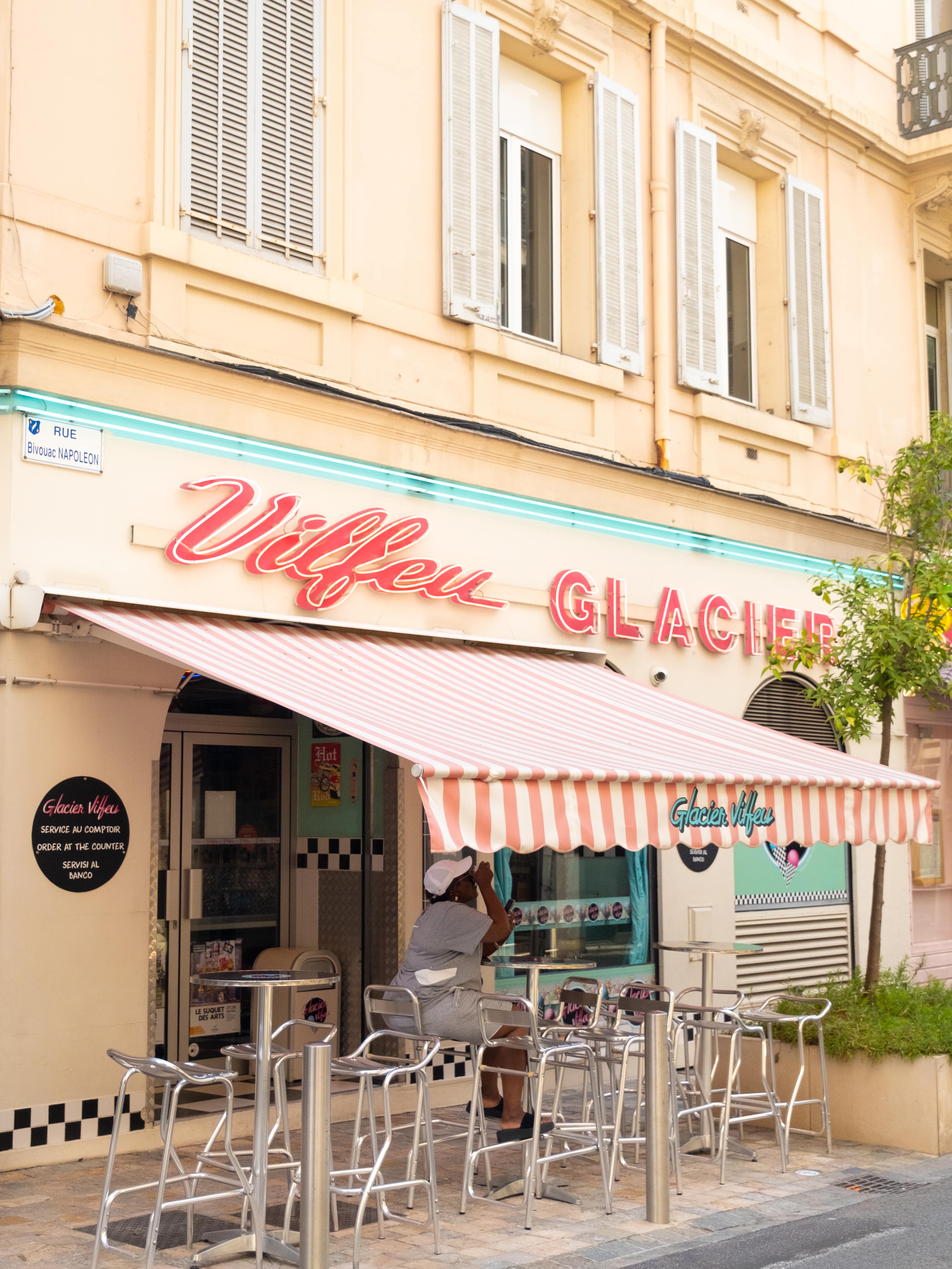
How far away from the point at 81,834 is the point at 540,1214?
292 cm

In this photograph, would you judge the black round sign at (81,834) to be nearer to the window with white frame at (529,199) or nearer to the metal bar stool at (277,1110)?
the metal bar stool at (277,1110)

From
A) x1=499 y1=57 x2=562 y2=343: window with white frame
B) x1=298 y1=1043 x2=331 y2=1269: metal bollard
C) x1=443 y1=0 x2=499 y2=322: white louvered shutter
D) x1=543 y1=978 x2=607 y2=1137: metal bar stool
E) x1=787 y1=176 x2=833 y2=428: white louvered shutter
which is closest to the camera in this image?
x1=298 y1=1043 x2=331 y2=1269: metal bollard

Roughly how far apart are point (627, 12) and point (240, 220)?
447 centimetres

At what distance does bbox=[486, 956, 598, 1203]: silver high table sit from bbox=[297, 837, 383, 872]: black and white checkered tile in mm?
1052

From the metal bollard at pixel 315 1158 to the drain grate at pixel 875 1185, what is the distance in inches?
125

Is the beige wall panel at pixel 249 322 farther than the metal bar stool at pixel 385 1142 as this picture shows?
Yes

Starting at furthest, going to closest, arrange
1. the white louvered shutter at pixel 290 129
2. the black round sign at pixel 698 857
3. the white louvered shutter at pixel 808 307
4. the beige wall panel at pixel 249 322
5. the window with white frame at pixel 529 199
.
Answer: the white louvered shutter at pixel 808 307
the black round sign at pixel 698 857
the window with white frame at pixel 529 199
the white louvered shutter at pixel 290 129
the beige wall panel at pixel 249 322

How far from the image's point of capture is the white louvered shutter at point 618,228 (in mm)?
10688

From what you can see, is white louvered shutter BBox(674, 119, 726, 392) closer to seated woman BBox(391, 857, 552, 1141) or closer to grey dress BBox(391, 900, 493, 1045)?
seated woman BBox(391, 857, 552, 1141)

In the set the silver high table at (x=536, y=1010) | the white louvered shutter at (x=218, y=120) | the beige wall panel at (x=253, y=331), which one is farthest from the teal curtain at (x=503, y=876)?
the white louvered shutter at (x=218, y=120)

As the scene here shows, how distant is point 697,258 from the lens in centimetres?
1155

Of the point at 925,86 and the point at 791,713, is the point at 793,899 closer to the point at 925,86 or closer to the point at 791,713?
the point at 791,713

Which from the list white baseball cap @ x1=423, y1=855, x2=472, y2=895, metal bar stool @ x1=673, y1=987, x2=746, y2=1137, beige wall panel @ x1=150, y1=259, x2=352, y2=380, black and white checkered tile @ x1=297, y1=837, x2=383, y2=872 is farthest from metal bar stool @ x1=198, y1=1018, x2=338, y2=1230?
beige wall panel @ x1=150, y1=259, x2=352, y2=380

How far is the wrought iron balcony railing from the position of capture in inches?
543
